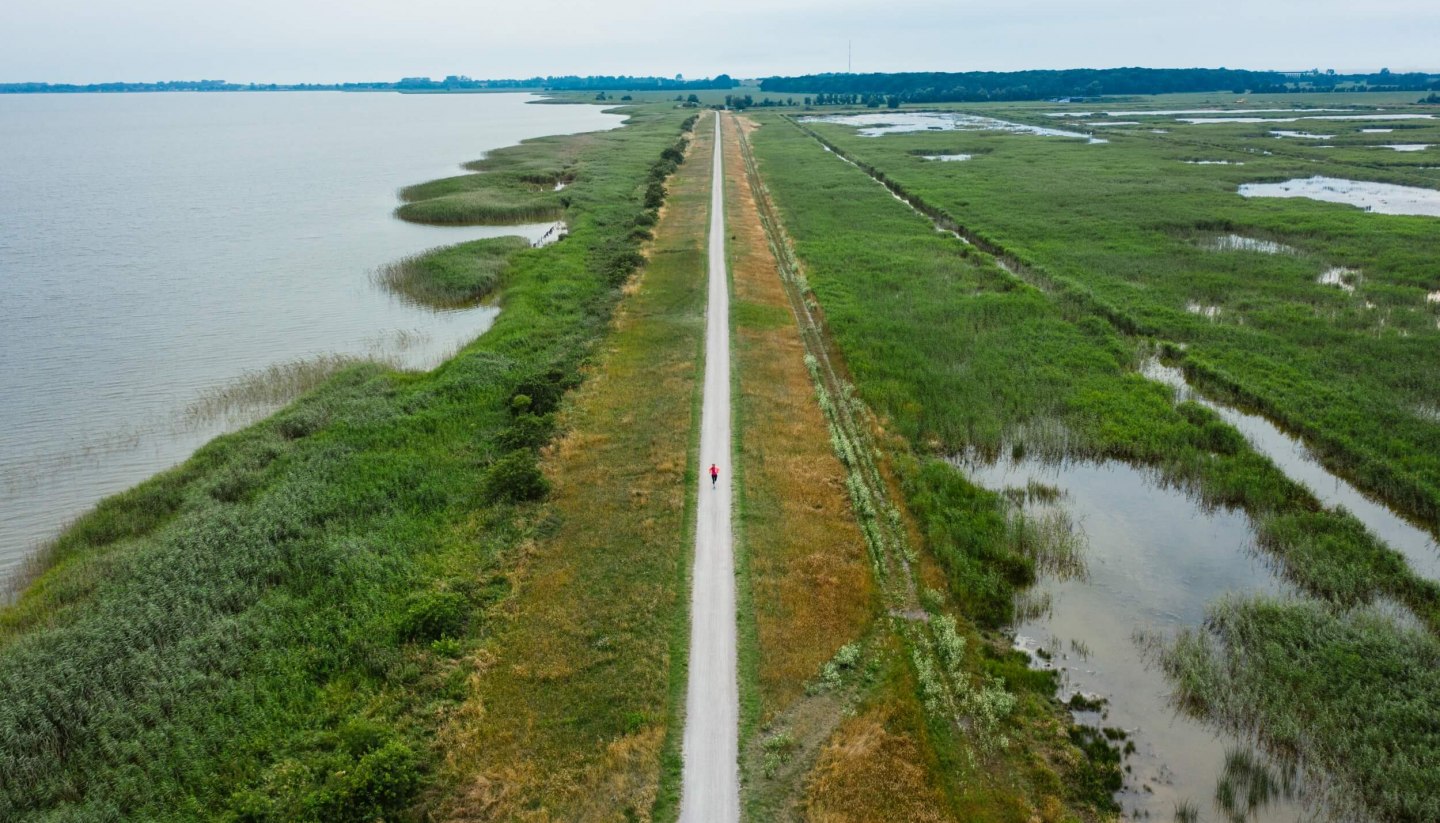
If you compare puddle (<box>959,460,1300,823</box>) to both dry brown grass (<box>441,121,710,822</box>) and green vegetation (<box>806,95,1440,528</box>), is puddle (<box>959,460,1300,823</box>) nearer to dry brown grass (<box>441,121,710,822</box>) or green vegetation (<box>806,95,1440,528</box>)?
green vegetation (<box>806,95,1440,528</box>)

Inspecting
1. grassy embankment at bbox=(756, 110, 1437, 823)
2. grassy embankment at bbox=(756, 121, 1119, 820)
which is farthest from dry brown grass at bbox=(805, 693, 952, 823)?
grassy embankment at bbox=(756, 110, 1437, 823)

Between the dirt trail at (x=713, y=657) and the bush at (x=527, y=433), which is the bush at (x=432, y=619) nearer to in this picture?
the dirt trail at (x=713, y=657)

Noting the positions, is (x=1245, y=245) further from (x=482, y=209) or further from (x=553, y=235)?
(x=482, y=209)

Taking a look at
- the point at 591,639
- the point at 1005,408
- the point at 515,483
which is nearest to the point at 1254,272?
the point at 1005,408

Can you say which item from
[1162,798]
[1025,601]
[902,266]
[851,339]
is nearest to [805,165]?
[902,266]

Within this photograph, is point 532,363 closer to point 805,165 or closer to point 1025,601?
point 1025,601

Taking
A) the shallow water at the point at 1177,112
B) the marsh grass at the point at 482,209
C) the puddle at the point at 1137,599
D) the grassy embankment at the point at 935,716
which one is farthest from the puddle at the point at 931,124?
the grassy embankment at the point at 935,716
